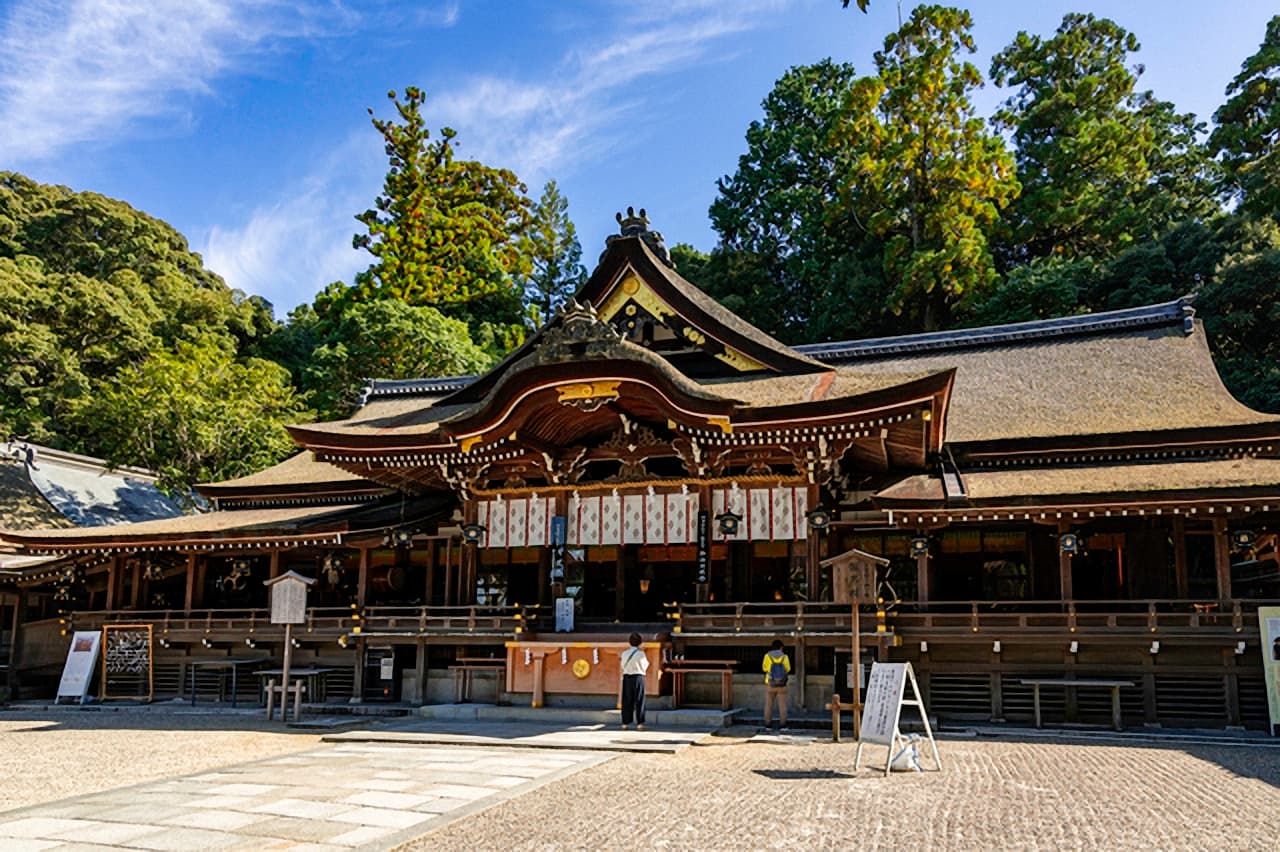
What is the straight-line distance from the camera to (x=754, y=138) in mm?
51875

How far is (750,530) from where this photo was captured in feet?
52.8

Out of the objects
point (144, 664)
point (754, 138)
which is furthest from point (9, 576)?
point (754, 138)

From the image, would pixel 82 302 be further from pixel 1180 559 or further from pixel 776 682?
pixel 1180 559

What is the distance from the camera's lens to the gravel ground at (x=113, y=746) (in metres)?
9.79

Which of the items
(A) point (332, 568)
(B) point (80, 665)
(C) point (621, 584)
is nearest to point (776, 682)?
(C) point (621, 584)

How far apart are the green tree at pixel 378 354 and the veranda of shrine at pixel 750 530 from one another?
15428mm

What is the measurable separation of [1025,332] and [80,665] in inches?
860

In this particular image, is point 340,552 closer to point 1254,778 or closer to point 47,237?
point 1254,778

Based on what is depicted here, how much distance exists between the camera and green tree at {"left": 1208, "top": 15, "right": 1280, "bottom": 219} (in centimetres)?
3697

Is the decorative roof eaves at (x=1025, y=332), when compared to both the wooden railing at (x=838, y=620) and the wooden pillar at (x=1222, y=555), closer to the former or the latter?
the wooden railing at (x=838, y=620)

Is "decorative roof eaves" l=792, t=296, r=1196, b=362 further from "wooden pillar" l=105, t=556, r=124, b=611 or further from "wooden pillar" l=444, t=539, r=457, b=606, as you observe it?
"wooden pillar" l=105, t=556, r=124, b=611

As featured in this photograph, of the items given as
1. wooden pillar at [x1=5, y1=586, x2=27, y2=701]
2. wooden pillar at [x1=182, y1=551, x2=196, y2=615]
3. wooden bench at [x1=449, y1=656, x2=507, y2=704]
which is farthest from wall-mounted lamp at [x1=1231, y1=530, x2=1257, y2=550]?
wooden pillar at [x1=5, y1=586, x2=27, y2=701]

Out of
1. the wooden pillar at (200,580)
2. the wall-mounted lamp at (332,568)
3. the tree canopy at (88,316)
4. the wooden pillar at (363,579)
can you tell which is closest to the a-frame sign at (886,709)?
the wooden pillar at (363,579)

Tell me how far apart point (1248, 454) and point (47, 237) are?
5247 cm
